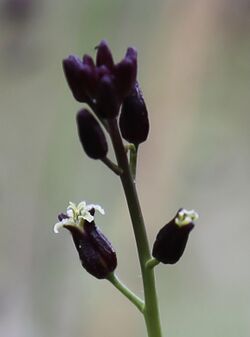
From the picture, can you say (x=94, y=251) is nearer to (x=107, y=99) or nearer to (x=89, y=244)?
(x=89, y=244)

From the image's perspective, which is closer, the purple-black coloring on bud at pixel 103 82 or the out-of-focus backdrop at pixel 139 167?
the purple-black coloring on bud at pixel 103 82

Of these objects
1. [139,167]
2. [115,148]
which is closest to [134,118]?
[115,148]

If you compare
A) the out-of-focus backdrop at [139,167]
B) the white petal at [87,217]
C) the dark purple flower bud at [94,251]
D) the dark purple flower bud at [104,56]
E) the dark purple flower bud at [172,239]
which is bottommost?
the dark purple flower bud at [172,239]

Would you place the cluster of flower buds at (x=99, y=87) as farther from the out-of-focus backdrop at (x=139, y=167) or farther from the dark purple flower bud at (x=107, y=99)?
the out-of-focus backdrop at (x=139, y=167)

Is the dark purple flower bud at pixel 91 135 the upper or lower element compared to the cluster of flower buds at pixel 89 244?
Answer: upper

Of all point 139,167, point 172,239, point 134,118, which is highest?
point 139,167

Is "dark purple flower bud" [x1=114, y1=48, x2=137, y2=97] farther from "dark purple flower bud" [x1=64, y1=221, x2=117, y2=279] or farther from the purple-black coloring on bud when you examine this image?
"dark purple flower bud" [x1=64, y1=221, x2=117, y2=279]

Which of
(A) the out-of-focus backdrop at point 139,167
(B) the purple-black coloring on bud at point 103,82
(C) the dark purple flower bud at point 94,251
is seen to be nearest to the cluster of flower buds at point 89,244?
(C) the dark purple flower bud at point 94,251
